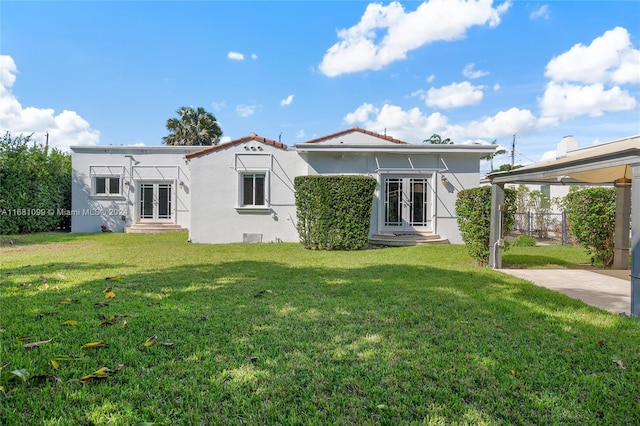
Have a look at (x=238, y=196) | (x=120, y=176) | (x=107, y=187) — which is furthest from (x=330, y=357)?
(x=107, y=187)

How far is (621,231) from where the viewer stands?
8930 mm

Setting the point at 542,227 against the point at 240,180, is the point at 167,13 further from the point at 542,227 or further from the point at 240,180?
the point at 542,227

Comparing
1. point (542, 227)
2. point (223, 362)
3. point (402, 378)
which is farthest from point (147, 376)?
point (542, 227)

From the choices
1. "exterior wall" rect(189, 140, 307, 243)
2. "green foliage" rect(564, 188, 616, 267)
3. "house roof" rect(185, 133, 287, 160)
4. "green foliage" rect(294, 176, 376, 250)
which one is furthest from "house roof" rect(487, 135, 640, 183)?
"house roof" rect(185, 133, 287, 160)

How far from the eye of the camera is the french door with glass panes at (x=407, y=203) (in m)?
14.4

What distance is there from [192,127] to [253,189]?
23000mm

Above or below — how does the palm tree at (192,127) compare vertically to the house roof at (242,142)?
above

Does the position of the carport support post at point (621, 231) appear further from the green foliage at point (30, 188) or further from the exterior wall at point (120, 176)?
the green foliage at point (30, 188)

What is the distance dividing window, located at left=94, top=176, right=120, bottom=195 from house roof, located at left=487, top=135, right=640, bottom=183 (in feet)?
64.5

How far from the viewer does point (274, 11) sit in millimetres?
9961

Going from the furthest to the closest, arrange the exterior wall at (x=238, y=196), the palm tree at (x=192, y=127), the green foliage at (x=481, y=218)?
Result: the palm tree at (x=192, y=127) → the exterior wall at (x=238, y=196) → the green foliage at (x=481, y=218)

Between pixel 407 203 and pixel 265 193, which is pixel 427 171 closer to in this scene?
pixel 407 203

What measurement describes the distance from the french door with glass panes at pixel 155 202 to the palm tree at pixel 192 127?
15.1 meters

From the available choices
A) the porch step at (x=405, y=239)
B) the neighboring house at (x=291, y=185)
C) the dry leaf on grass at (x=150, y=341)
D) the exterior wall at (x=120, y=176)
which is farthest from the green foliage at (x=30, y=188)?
the dry leaf on grass at (x=150, y=341)
